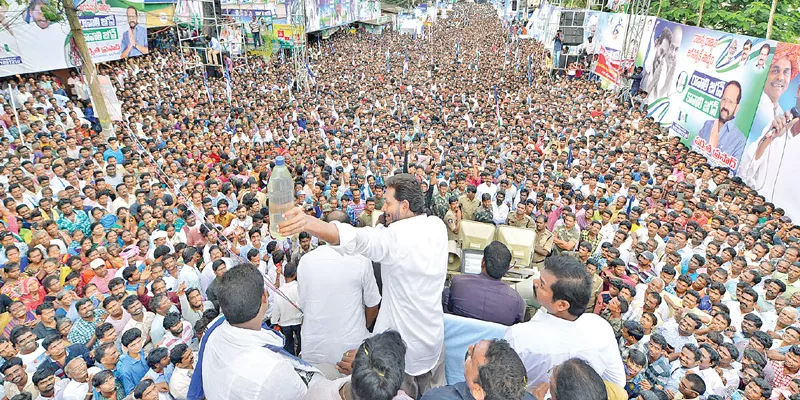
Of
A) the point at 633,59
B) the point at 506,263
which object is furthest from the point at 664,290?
the point at 633,59

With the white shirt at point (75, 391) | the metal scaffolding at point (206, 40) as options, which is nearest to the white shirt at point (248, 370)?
the white shirt at point (75, 391)

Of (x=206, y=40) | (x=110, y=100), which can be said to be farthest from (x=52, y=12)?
(x=206, y=40)

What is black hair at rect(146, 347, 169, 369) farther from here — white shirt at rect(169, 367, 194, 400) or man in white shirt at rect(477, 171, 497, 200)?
man in white shirt at rect(477, 171, 497, 200)

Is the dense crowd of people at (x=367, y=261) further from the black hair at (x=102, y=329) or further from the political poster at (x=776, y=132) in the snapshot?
the political poster at (x=776, y=132)

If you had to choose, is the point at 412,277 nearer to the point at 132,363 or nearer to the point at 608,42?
the point at 132,363

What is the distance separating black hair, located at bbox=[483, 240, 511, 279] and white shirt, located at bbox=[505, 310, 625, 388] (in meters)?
0.49

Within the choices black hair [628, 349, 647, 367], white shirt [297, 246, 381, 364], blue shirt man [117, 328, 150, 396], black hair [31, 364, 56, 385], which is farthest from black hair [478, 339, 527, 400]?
black hair [31, 364, 56, 385]

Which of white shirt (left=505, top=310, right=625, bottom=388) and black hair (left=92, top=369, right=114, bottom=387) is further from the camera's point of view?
black hair (left=92, top=369, right=114, bottom=387)

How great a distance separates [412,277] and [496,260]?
86 centimetres

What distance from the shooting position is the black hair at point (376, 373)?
154cm

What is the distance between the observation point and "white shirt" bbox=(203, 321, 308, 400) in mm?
1730

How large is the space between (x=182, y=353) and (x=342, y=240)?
196 cm

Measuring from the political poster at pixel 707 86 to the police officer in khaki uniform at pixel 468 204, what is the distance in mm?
6019

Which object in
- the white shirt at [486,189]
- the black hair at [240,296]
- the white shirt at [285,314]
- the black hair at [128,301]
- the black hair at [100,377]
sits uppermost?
the black hair at [240,296]
